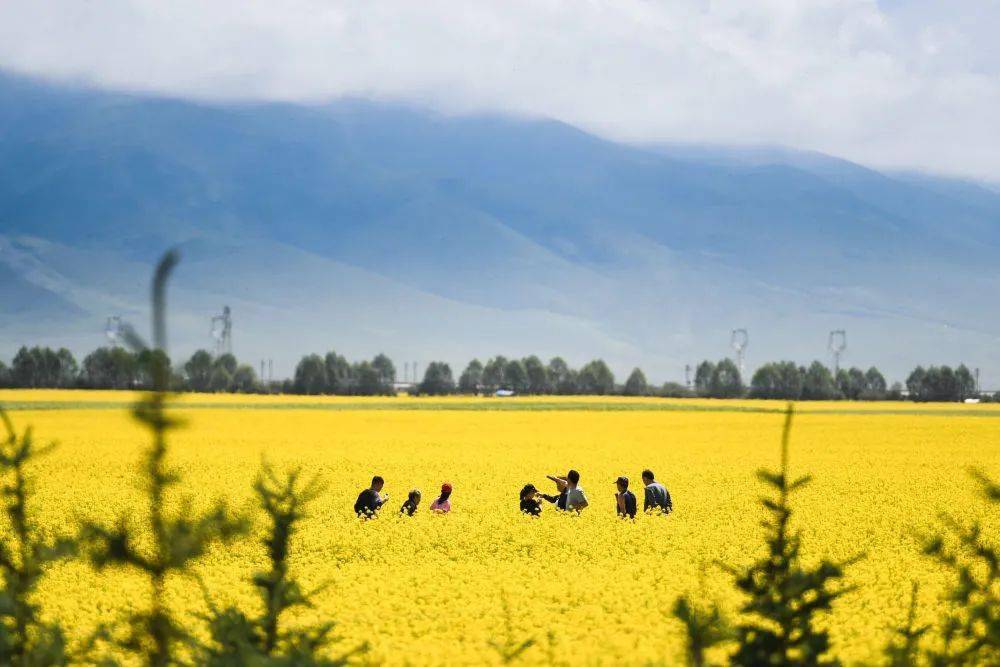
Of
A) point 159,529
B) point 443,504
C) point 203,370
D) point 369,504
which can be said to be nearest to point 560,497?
point 443,504

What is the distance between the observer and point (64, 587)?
Result: 1669cm

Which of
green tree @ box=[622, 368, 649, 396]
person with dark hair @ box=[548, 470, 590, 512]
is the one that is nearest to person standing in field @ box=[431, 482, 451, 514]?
person with dark hair @ box=[548, 470, 590, 512]

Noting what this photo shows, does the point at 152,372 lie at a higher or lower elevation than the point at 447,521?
higher

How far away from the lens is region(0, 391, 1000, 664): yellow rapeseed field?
45.9ft

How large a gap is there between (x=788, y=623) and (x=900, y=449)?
44.9m

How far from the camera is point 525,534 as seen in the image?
21719 mm

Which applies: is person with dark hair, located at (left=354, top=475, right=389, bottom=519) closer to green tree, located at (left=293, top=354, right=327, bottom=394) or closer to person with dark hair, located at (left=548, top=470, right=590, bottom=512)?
person with dark hair, located at (left=548, top=470, right=590, bottom=512)

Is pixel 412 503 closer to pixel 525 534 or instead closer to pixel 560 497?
pixel 560 497

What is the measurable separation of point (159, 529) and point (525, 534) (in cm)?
1433

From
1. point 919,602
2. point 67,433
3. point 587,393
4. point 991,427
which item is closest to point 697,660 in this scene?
point 919,602

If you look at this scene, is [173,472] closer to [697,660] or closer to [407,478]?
[697,660]

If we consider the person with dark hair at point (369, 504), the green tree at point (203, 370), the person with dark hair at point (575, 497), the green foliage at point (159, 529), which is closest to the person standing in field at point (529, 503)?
the person with dark hair at point (575, 497)

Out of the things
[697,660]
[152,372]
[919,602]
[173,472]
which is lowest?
[919,602]

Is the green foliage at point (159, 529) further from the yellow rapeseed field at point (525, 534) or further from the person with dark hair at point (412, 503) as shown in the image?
the person with dark hair at point (412, 503)
